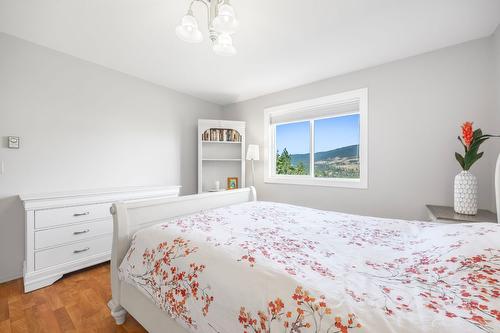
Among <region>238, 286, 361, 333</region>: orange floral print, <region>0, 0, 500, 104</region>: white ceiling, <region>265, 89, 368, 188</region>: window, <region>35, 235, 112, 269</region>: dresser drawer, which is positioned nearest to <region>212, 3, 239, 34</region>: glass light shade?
<region>0, 0, 500, 104</region>: white ceiling

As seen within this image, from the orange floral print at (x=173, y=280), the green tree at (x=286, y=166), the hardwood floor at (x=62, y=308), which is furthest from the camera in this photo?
the green tree at (x=286, y=166)

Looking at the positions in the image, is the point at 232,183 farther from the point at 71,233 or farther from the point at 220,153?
the point at 71,233

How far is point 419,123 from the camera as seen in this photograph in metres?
2.22

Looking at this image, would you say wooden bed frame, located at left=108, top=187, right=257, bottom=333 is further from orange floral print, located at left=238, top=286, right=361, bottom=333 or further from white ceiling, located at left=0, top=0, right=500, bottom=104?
white ceiling, located at left=0, top=0, right=500, bottom=104

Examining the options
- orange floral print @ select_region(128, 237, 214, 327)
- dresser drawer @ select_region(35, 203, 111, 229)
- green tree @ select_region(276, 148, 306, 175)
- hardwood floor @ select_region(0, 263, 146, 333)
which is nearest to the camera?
orange floral print @ select_region(128, 237, 214, 327)

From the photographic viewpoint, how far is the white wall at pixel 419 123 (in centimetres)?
196

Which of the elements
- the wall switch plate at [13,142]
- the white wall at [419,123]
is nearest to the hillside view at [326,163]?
the white wall at [419,123]

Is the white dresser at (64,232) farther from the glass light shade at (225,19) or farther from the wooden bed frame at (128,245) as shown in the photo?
the glass light shade at (225,19)

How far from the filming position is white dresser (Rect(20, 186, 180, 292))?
1901mm

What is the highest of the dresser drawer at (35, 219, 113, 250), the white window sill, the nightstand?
the white window sill

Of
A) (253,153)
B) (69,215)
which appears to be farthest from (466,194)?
(69,215)

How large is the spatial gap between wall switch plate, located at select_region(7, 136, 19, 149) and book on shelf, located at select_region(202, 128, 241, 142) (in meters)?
2.14

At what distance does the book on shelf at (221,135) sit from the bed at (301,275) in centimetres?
213

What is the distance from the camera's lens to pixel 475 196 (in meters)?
1.71
